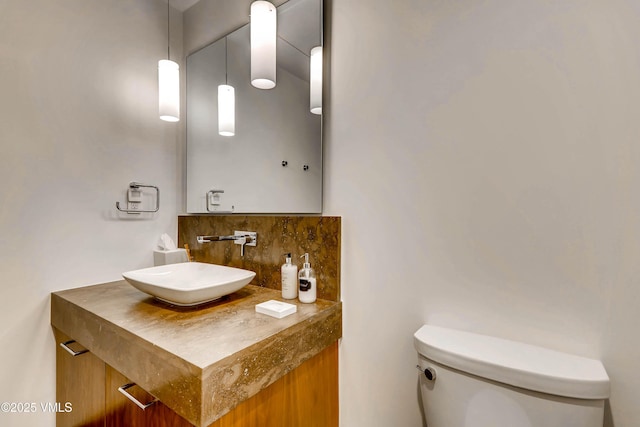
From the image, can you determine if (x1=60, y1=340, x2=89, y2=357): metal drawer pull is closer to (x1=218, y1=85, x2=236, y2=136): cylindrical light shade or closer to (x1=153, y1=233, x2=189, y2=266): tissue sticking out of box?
(x1=153, y1=233, x2=189, y2=266): tissue sticking out of box

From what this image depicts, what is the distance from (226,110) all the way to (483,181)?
4.19 feet

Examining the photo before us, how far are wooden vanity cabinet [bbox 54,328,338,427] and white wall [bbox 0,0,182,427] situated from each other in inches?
6.0

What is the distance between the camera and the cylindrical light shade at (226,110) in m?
1.50

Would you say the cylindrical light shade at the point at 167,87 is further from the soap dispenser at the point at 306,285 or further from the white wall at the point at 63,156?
the soap dispenser at the point at 306,285

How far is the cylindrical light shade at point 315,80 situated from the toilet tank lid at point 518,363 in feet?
3.07

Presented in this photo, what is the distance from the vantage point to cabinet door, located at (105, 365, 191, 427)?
0.75 m

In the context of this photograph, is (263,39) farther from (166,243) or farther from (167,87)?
(166,243)

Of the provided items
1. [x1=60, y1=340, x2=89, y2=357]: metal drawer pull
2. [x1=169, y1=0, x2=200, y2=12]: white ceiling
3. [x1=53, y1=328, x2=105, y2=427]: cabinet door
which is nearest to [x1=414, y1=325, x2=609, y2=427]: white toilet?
[x1=53, y1=328, x2=105, y2=427]: cabinet door

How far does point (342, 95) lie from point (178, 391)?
110 centimetres

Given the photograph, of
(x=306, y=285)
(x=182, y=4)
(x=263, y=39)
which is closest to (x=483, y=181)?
(x=306, y=285)

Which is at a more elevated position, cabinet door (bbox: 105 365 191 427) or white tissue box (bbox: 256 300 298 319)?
white tissue box (bbox: 256 300 298 319)

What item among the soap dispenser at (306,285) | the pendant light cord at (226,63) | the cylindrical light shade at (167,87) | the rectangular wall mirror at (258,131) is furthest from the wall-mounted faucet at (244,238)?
the pendant light cord at (226,63)

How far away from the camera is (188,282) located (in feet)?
4.26

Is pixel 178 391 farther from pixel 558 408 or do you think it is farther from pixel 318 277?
pixel 558 408
